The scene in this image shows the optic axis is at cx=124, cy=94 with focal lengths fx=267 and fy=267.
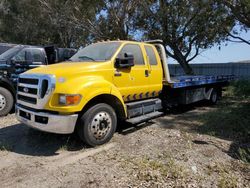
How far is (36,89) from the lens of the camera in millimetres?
5324

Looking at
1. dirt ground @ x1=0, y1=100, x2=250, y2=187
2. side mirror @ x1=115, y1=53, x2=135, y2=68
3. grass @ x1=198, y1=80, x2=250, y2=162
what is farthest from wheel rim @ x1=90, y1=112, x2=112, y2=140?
grass @ x1=198, y1=80, x2=250, y2=162

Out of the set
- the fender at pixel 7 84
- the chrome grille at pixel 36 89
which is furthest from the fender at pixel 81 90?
the fender at pixel 7 84

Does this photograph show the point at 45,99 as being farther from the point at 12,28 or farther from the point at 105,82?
the point at 12,28

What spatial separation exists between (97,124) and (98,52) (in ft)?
6.50

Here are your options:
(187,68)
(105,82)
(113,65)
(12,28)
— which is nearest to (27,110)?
(105,82)

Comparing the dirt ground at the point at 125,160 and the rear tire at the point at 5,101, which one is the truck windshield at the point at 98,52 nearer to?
the dirt ground at the point at 125,160

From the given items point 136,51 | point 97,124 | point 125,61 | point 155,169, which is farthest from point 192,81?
point 155,169

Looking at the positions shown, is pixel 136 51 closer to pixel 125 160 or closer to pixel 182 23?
pixel 125 160

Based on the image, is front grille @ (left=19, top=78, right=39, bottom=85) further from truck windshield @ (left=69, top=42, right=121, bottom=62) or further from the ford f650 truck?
truck windshield @ (left=69, top=42, right=121, bottom=62)

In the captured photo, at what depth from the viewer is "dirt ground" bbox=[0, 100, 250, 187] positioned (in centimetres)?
421

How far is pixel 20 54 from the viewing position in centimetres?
929

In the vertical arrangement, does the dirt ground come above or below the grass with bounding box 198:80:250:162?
below

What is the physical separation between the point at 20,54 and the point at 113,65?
15.4ft

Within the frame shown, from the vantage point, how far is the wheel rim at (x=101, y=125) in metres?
5.51
